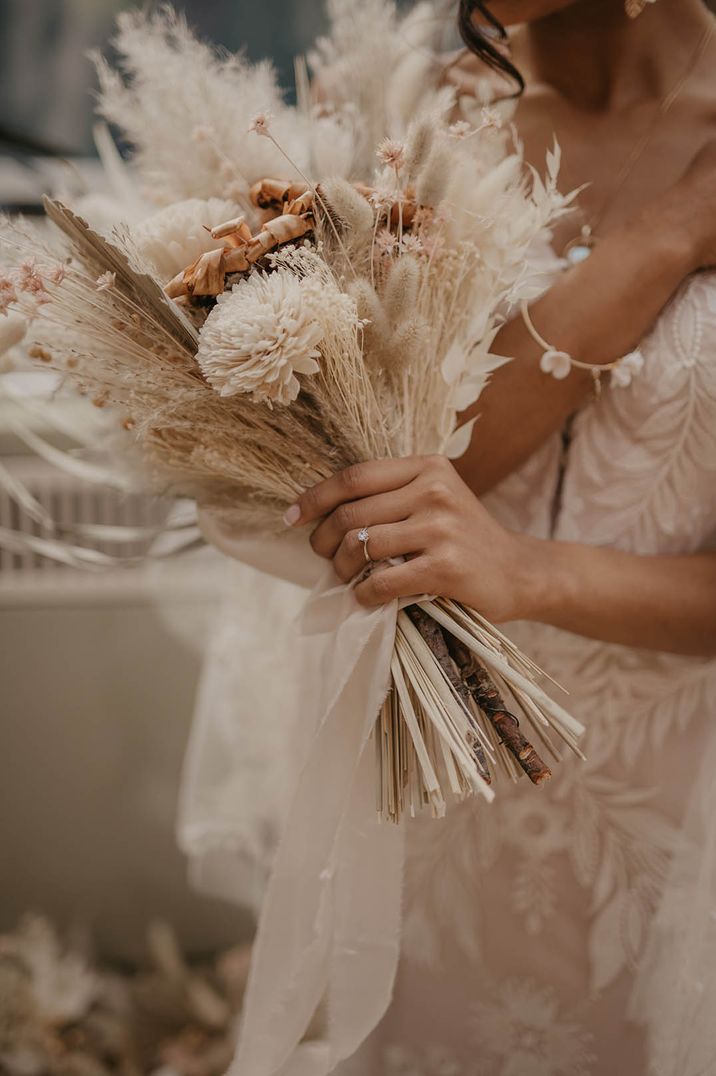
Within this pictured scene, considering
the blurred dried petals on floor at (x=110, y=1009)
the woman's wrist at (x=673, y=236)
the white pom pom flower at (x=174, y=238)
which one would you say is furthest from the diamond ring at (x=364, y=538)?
the blurred dried petals on floor at (x=110, y=1009)

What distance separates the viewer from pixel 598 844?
85 centimetres

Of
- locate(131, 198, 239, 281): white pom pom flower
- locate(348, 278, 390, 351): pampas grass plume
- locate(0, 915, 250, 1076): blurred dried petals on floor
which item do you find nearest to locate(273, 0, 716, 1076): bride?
locate(348, 278, 390, 351): pampas grass plume

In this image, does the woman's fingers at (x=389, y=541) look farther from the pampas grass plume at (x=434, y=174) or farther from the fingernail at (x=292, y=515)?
the pampas grass plume at (x=434, y=174)

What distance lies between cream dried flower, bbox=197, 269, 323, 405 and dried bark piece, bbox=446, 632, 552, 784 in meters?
0.25

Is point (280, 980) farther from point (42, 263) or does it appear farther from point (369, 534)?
point (42, 263)

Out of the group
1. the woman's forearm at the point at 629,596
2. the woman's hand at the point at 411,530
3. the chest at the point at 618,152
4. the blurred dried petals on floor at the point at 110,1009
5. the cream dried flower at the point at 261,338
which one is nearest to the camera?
the cream dried flower at the point at 261,338

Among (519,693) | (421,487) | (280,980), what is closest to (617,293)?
(421,487)

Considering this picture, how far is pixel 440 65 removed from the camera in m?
0.96

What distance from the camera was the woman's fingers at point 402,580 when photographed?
0.63 meters

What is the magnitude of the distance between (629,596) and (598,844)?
0.87 feet

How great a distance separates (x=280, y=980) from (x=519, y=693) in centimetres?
34

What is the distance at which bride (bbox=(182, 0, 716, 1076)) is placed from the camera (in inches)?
29.5

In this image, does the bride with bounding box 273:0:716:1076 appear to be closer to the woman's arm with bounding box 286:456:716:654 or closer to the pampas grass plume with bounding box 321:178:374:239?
the woman's arm with bounding box 286:456:716:654

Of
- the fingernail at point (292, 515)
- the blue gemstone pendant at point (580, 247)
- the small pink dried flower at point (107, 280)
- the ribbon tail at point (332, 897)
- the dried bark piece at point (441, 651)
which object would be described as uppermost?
the blue gemstone pendant at point (580, 247)
